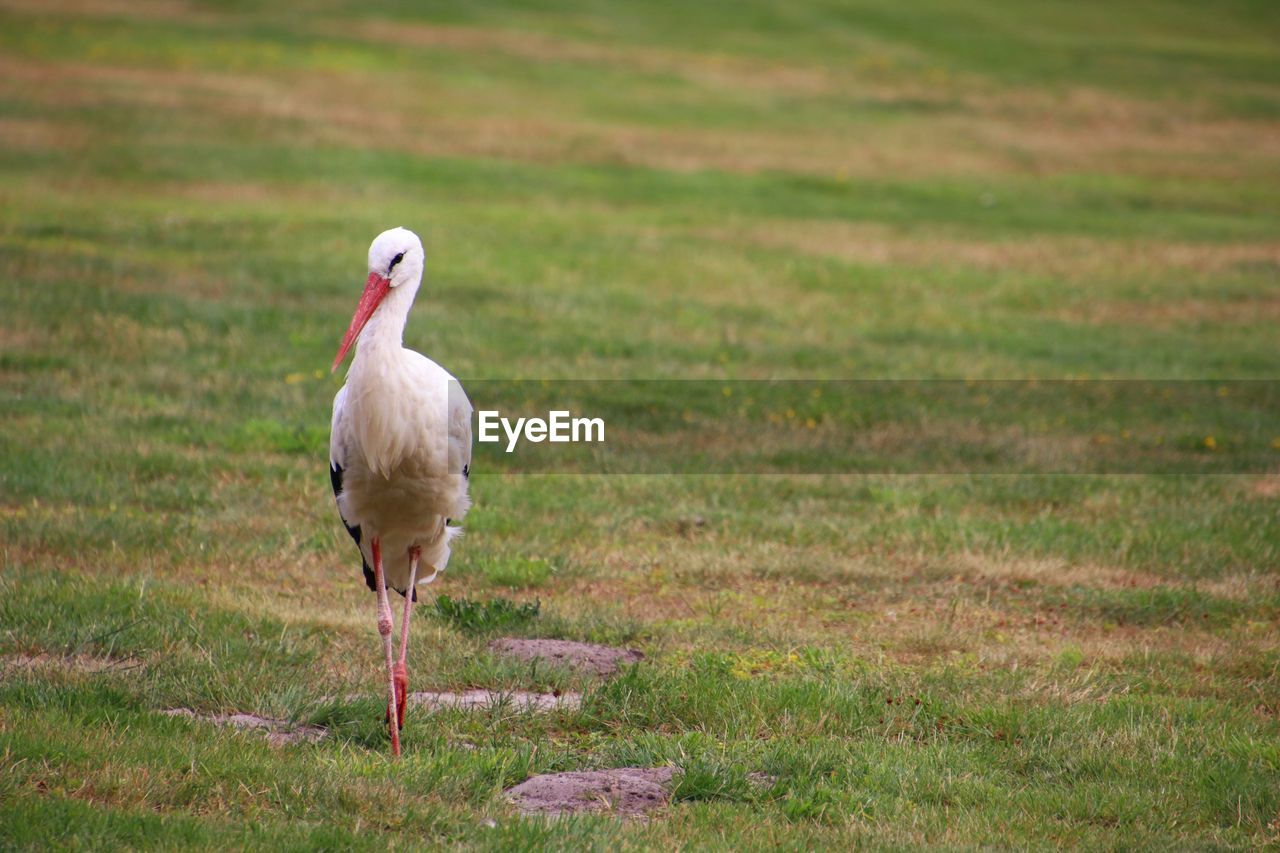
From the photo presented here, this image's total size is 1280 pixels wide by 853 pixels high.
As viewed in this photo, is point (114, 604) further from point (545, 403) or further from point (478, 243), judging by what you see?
point (478, 243)

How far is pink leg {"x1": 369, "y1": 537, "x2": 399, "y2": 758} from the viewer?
6176mm

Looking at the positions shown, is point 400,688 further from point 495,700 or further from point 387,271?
point 387,271

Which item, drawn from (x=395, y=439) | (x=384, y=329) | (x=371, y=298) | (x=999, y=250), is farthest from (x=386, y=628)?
(x=999, y=250)

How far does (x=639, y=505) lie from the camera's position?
10.6 meters

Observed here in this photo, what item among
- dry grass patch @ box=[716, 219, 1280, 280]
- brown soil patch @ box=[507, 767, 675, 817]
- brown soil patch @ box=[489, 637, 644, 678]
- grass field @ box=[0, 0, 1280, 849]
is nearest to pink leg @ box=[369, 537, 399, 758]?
grass field @ box=[0, 0, 1280, 849]

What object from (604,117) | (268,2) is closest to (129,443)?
(604,117)

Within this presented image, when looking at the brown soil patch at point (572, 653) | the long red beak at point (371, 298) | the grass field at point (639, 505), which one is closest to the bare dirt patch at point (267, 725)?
the grass field at point (639, 505)

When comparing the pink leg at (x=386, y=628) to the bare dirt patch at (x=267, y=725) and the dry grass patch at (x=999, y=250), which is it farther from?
the dry grass patch at (x=999, y=250)

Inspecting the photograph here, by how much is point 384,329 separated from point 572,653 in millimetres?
2115

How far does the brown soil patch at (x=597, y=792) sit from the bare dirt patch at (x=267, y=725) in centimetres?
103

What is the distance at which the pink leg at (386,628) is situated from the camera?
6.18 meters

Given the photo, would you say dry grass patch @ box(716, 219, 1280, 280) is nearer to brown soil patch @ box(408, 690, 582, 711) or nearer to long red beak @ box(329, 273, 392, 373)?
brown soil patch @ box(408, 690, 582, 711)

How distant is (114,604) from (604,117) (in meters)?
27.4

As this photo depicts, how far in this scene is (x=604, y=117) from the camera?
3384 cm
